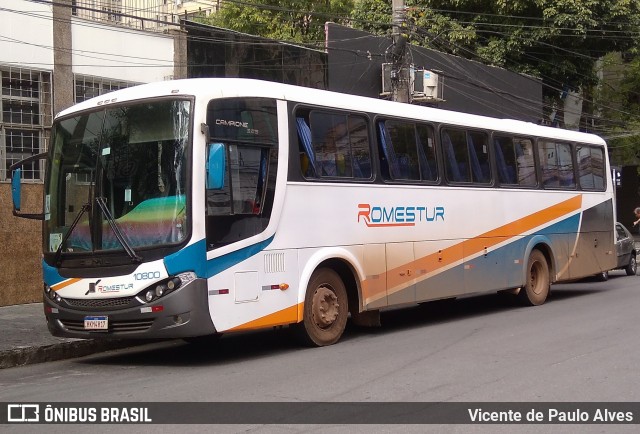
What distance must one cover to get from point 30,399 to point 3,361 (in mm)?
2493

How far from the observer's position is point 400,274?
480 inches

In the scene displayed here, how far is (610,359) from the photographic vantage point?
937 cm

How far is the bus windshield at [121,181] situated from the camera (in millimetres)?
9250

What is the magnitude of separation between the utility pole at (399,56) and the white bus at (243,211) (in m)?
5.31

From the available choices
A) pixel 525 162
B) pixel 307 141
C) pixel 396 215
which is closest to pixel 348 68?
pixel 525 162

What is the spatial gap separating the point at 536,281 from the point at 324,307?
6592mm

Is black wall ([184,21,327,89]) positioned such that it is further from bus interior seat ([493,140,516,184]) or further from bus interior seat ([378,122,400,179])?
bus interior seat ([378,122,400,179])

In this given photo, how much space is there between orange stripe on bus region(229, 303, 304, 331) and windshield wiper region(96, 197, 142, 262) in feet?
4.73

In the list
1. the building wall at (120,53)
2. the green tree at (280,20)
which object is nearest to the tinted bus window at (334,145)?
the building wall at (120,53)

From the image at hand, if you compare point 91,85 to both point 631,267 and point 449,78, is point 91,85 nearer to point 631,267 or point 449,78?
point 449,78

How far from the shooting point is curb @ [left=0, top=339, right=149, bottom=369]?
33.8ft

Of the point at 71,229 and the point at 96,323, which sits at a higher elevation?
the point at 71,229

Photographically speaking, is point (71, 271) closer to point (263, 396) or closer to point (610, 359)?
point (263, 396)

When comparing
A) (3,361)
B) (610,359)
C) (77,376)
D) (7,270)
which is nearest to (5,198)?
(7,270)
